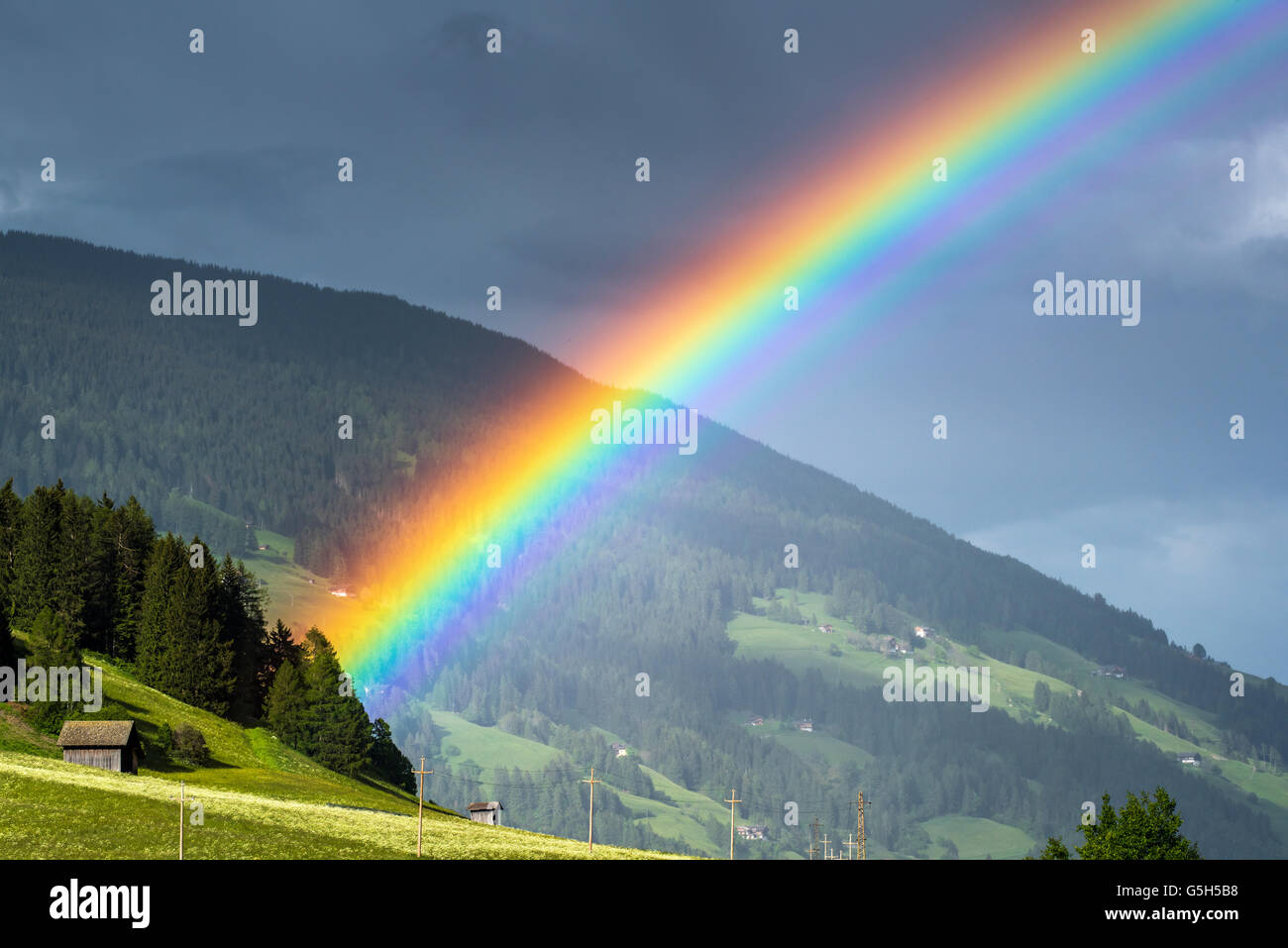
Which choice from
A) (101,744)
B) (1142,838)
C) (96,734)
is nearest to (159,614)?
(96,734)

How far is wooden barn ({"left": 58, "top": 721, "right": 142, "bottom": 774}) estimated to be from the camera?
101 metres

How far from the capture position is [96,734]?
102m

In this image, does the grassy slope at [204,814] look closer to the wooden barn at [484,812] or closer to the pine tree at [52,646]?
the pine tree at [52,646]

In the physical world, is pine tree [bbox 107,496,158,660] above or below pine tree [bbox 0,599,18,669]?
above

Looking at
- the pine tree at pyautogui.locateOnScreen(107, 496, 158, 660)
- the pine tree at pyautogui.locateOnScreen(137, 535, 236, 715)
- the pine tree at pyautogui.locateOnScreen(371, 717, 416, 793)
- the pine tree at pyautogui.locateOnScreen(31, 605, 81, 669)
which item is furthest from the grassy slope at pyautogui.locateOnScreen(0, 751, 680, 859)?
the pine tree at pyautogui.locateOnScreen(371, 717, 416, 793)

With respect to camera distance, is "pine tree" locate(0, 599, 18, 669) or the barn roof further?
"pine tree" locate(0, 599, 18, 669)

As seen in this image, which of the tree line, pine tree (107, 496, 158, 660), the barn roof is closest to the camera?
the barn roof

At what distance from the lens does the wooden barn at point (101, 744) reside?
10100 cm

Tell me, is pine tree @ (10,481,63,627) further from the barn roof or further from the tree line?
the barn roof

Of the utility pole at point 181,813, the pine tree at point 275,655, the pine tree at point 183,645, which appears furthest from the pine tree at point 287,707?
the utility pole at point 181,813
